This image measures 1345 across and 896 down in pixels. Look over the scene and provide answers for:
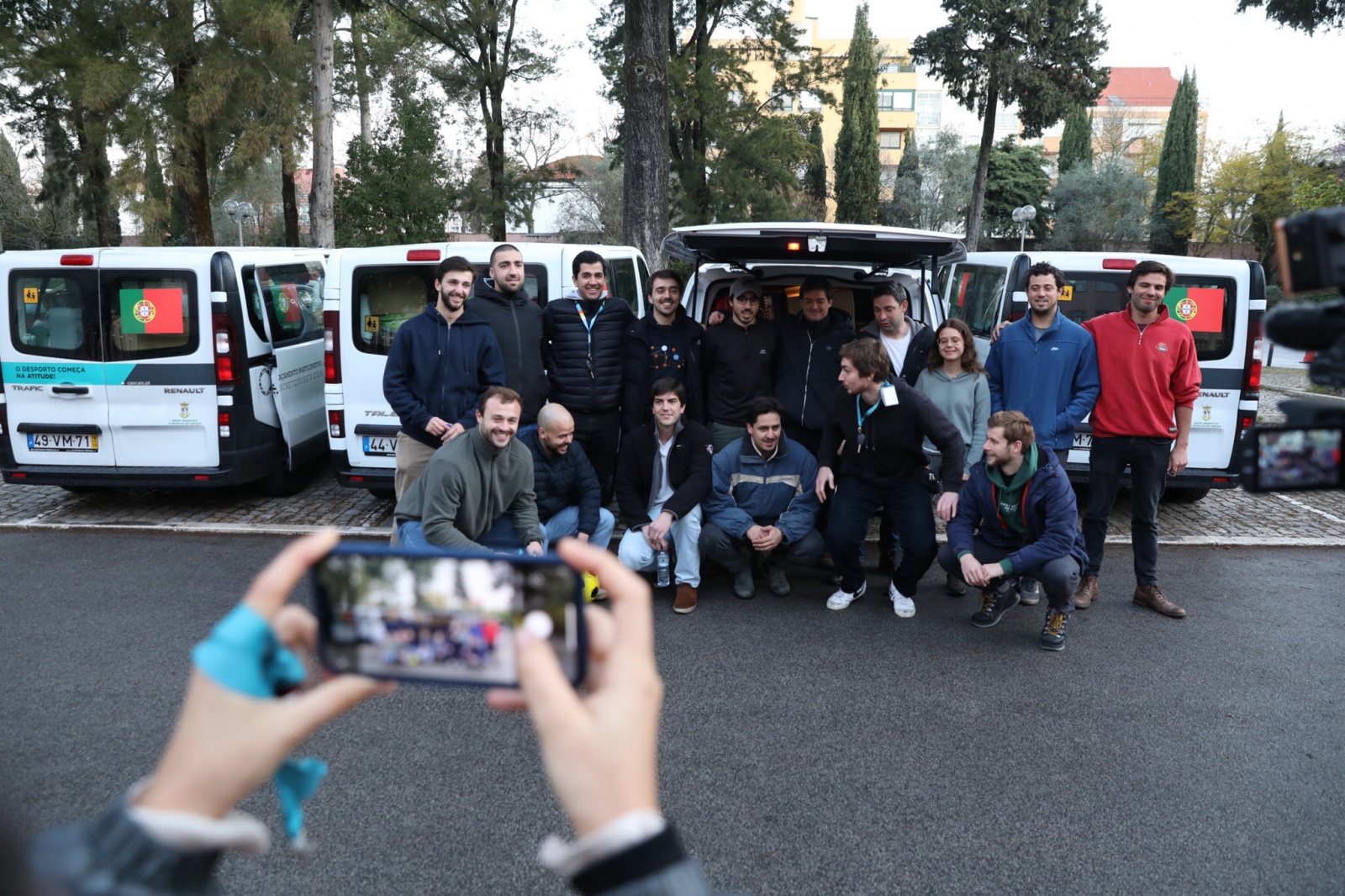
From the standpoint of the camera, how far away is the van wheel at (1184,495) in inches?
351

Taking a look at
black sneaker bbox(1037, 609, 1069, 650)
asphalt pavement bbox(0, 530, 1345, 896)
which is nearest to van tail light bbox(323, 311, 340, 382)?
asphalt pavement bbox(0, 530, 1345, 896)

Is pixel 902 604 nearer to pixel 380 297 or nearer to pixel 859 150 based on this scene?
pixel 380 297

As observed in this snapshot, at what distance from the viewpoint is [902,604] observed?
603cm

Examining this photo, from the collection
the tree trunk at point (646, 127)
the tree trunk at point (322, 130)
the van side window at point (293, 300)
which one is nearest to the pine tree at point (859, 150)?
the tree trunk at point (322, 130)

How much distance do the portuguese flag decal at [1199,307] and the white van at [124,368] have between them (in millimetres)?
7343

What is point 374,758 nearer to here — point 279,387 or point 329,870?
point 329,870

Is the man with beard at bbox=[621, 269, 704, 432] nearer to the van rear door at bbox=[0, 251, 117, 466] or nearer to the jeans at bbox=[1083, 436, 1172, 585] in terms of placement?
the jeans at bbox=[1083, 436, 1172, 585]

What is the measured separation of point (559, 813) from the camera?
3684 mm

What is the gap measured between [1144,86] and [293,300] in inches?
3906

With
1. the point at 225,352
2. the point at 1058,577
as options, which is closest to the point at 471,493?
the point at 1058,577

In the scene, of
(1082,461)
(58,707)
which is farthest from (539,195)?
(58,707)

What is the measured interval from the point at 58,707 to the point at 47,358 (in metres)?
4.23

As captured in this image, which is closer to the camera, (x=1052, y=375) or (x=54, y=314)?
(x=1052, y=375)

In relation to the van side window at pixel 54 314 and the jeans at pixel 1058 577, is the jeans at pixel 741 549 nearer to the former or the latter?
the jeans at pixel 1058 577
